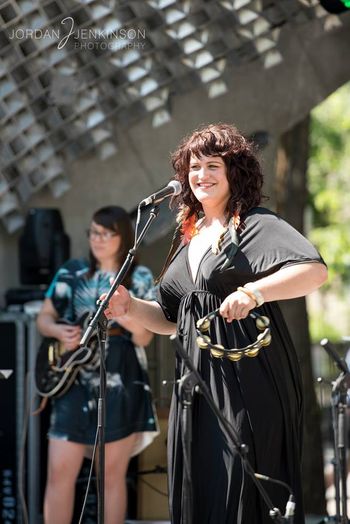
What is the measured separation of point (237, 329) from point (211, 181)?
52cm

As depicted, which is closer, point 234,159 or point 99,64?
point 234,159

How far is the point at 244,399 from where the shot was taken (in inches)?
123

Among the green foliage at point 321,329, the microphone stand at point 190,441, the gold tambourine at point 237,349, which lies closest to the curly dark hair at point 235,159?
the gold tambourine at point 237,349

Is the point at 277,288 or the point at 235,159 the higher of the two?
the point at 235,159

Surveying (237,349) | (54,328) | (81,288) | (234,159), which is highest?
(234,159)

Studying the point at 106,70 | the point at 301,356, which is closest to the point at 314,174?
the point at 301,356

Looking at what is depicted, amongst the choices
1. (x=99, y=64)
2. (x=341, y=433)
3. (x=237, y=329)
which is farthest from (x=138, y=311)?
(x=99, y=64)

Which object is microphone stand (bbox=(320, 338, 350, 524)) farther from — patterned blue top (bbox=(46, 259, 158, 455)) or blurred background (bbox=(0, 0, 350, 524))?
blurred background (bbox=(0, 0, 350, 524))

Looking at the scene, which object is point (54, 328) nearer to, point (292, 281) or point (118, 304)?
point (118, 304)

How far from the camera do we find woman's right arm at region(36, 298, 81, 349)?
189 inches

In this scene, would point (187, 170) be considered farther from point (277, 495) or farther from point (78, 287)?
point (78, 287)

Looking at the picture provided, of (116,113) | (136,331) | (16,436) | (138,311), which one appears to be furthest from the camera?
(116,113)

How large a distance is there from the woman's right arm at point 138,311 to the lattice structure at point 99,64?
2.33 m

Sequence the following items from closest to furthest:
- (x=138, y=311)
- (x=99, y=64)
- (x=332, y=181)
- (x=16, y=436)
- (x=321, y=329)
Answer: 1. (x=138, y=311)
2. (x=16, y=436)
3. (x=99, y=64)
4. (x=332, y=181)
5. (x=321, y=329)
